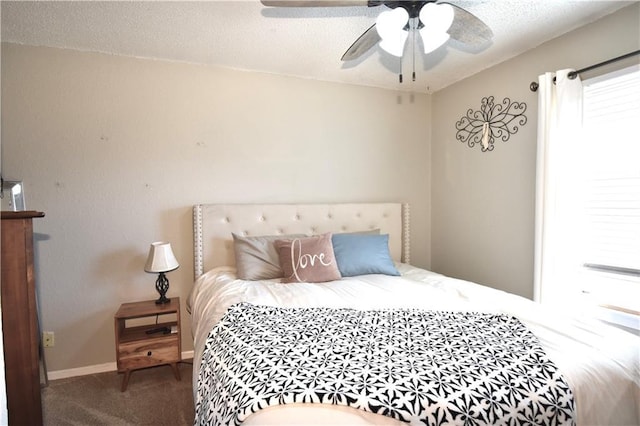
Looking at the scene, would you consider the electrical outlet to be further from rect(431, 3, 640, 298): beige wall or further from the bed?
rect(431, 3, 640, 298): beige wall

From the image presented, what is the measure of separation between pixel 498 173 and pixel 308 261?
5.70ft

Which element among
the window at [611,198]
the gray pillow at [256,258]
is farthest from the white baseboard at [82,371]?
the window at [611,198]

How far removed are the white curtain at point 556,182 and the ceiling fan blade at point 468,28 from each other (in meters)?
0.84

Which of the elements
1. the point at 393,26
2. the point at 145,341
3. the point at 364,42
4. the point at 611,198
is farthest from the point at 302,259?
the point at 611,198

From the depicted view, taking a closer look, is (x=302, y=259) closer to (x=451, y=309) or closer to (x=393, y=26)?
(x=451, y=309)

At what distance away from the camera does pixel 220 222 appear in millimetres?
2754

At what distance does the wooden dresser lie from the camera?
1496 mm

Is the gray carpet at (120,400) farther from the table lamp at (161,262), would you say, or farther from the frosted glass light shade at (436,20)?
the frosted glass light shade at (436,20)

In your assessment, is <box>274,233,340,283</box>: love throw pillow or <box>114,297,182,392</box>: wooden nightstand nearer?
<box>114,297,182,392</box>: wooden nightstand

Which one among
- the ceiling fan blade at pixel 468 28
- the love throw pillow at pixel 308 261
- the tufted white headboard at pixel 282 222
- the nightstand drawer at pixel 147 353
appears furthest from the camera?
the tufted white headboard at pixel 282 222

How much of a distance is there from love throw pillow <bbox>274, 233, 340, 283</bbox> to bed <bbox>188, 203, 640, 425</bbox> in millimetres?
85

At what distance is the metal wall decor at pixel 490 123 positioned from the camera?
2.61 meters

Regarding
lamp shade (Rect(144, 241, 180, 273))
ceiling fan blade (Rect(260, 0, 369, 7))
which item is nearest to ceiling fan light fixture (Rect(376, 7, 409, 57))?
ceiling fan blade (Rect(260, 0, 369, 7))

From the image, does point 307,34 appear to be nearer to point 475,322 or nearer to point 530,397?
point 475,322
